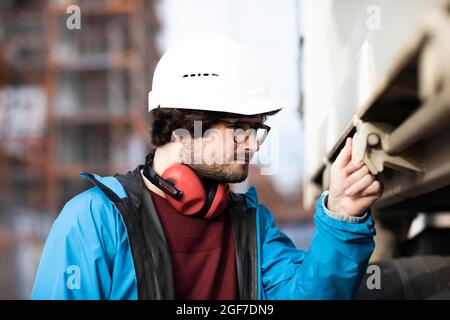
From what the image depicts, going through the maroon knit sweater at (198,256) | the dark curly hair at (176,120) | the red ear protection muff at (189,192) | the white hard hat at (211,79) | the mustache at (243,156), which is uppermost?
the white hard hat at (211,79)

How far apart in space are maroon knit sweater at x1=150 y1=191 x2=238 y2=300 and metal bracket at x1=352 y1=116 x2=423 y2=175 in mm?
592

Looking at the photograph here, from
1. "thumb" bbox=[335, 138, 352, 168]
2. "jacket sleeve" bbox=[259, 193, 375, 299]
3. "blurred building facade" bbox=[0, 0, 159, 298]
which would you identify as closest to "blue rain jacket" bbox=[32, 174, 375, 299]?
"jacket sleeve" bbox=[259, 193, 375, 299]

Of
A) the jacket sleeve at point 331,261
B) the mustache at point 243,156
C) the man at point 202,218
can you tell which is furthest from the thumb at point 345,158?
the mustache at point 243,156

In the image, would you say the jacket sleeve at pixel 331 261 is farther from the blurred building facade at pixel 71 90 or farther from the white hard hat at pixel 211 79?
the blurred building facade at pixel 71 90

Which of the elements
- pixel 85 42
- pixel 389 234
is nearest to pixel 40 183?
pixel 85 42

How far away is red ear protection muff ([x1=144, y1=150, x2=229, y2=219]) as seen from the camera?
1.83 meters

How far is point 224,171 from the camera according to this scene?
192 centimetres

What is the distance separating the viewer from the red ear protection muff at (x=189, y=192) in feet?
6.02

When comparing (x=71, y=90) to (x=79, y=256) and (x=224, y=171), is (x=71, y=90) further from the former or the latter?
(x=79, y=256)

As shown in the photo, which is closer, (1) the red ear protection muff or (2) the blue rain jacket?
(2) the blue rain jacket

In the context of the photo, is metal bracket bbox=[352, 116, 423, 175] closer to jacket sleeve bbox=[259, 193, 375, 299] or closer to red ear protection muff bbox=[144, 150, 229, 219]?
jacket sleeve bbox=[259, 193, 375, 299]

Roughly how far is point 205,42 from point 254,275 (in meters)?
0.86

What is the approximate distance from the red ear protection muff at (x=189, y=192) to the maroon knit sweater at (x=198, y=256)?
0.14 feet

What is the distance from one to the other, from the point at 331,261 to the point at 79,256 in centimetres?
77
